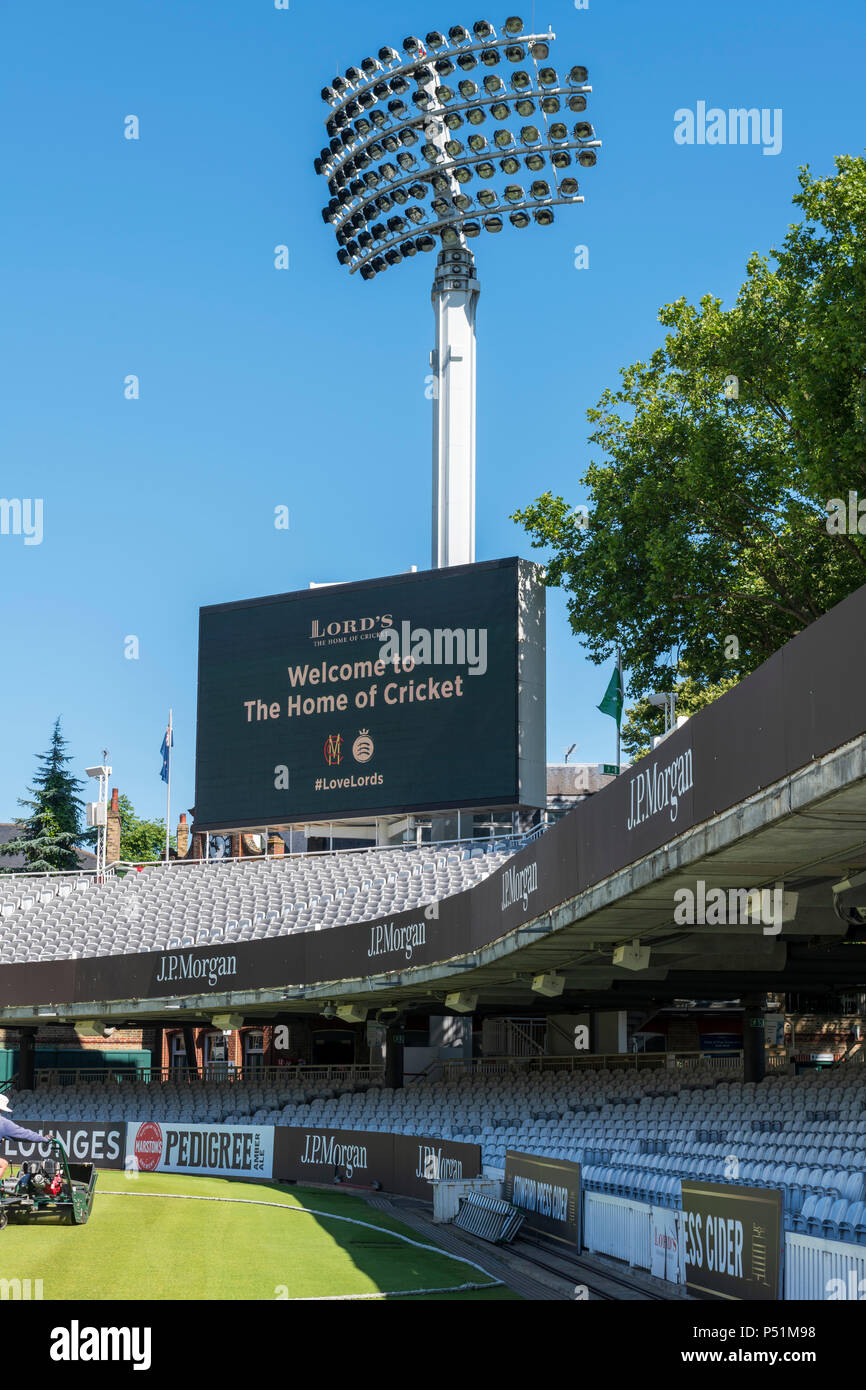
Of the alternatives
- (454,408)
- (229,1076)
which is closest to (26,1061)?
(229,1076)

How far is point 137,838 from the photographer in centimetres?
10006

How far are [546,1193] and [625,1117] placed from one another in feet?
19.5

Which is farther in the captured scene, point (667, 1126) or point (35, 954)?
point (35, 954)

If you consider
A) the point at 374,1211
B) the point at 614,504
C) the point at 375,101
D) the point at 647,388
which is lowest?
the point at 374,1211

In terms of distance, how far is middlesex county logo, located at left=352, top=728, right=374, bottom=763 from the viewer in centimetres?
4172

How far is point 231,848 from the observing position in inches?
2756

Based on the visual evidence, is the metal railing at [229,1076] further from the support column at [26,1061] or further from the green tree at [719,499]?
the green tree at [719,499]

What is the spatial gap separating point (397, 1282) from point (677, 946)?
28.7ft

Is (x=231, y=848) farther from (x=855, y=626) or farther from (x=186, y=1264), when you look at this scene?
(x=855, y=626)

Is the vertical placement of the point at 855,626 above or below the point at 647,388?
below

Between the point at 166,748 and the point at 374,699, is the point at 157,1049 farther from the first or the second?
the point at 374,699

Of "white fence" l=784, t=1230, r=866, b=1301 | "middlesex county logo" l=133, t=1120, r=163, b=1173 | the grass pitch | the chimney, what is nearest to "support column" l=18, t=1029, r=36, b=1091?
"middlesex county logo" l=133, t=1120, r=163, b=1173

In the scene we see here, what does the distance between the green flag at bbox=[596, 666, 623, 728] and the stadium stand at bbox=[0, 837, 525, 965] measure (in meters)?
4.42
